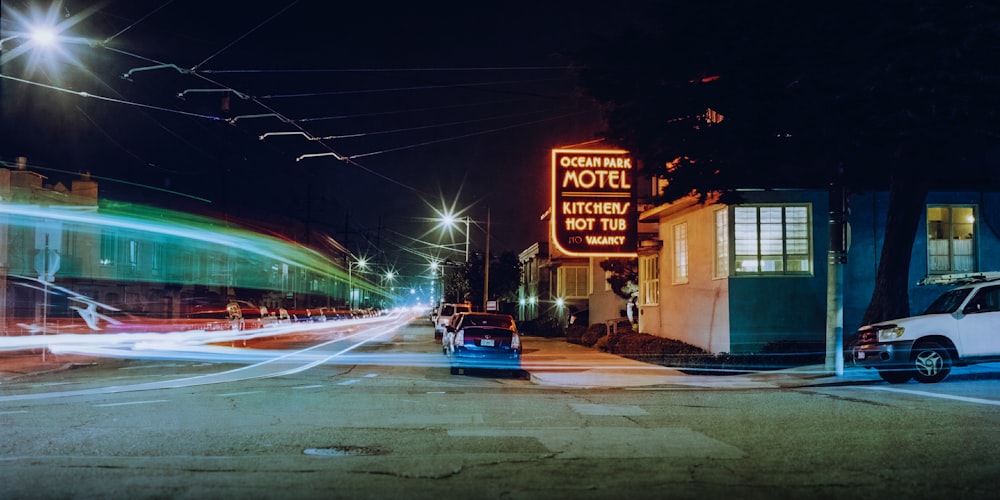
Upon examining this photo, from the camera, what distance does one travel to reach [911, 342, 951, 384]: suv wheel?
15227 mm

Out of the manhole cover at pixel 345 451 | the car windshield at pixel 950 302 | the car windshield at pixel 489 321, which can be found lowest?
the manhole cover at pixel 345 451

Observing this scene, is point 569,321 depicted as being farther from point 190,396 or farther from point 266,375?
point 190,396

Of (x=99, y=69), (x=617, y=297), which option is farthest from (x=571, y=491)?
(x=617, y=297)

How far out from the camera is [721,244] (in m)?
22.1

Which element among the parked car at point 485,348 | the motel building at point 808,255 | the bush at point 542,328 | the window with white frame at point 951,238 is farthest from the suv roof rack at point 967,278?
the bush at point 542,328

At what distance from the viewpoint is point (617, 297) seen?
3619 cm

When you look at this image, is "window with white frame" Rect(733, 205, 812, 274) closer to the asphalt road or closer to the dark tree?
the dark tree

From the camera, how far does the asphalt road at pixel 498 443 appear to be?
6.89m

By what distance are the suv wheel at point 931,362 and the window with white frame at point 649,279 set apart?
1201 centimetres

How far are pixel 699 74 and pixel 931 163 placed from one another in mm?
5097

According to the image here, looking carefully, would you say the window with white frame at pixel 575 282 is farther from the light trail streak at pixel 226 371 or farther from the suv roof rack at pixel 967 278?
the suv roof rack at pixel 967 278

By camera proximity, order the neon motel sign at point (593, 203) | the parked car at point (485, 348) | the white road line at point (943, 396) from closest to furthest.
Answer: the white road line at point (943, 396) < the parked car at point (485, 348) < the neon motel sign at point (593, 203)

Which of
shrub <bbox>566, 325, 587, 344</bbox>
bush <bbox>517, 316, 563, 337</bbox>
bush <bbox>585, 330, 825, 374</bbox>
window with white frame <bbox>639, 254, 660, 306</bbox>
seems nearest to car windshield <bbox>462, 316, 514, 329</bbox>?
bush <bbox>585, 330, 825, 374</bbox>

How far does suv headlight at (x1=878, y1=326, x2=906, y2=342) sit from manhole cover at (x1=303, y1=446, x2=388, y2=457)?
35.8ft
